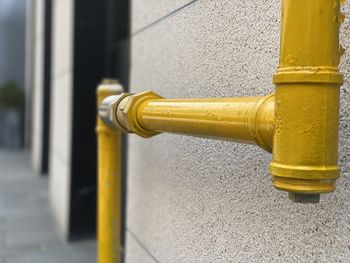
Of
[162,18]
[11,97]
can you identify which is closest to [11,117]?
[11,97]

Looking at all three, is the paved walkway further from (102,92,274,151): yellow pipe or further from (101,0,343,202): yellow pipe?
(101,0,343,202): yellow pipe

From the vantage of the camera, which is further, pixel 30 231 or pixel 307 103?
pixel 30 231

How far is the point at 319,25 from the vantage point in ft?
3.59

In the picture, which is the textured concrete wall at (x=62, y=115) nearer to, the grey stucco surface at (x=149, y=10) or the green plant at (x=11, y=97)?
the grey stucco surface at (x=149, y=10)

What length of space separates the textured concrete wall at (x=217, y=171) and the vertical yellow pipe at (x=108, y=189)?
6.5 inches

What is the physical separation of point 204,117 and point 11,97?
51.6ft

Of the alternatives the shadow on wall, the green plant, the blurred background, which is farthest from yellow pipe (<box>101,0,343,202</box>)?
the green plant

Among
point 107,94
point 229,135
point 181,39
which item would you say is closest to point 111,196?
point 107,94

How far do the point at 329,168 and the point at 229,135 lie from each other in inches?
12.6

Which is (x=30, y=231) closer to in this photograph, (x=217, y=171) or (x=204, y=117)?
(x=217, y=171)

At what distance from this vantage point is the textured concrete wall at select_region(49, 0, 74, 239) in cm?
572

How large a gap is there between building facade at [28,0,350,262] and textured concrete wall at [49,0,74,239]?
269cm

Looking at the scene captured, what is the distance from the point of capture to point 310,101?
1087 millimetres

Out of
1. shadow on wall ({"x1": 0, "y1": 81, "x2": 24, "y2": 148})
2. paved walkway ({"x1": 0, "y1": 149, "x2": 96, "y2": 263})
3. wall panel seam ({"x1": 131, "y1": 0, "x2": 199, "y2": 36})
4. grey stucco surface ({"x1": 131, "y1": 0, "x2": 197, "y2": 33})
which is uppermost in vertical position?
grey stucco surface ({"x1": 131, "y1": 0, "x2": 197, "y2": 33})
